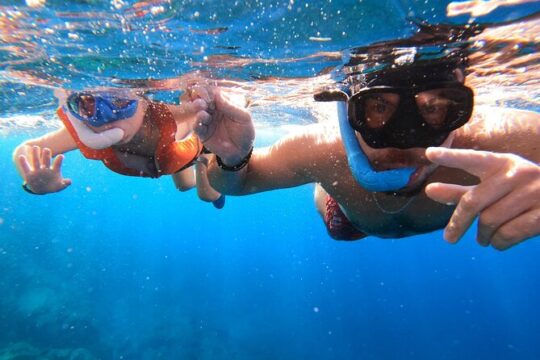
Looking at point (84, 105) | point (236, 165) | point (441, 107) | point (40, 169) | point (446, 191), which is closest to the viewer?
point (446, 191)

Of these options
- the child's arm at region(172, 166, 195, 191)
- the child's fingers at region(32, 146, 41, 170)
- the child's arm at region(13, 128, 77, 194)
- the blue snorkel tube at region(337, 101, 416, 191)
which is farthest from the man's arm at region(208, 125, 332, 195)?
the child's arm at region(172, 166, 195, 191)

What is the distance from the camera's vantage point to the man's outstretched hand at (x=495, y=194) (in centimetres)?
187

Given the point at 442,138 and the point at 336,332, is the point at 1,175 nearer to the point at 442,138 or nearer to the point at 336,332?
the point at 336,332

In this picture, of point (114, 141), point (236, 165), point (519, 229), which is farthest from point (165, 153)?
point (519, 229)

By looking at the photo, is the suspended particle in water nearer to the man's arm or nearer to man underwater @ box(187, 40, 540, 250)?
man underwater @ box(187, 40, 540, 250)

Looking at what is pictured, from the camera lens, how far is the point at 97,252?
63.4 metres

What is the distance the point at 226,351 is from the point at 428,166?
2256 centimetres

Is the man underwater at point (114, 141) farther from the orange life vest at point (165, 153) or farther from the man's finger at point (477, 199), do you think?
the man's finger at point (477, 199)

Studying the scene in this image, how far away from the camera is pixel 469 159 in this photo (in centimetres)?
187

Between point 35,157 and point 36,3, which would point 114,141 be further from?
point 36,3

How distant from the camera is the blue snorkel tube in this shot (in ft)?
9.59

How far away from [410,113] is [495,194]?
1236 mm

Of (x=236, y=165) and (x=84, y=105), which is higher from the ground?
(x=84, y=105)

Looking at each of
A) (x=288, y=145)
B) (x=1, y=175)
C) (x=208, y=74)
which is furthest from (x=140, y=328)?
(x=1, y=175)
